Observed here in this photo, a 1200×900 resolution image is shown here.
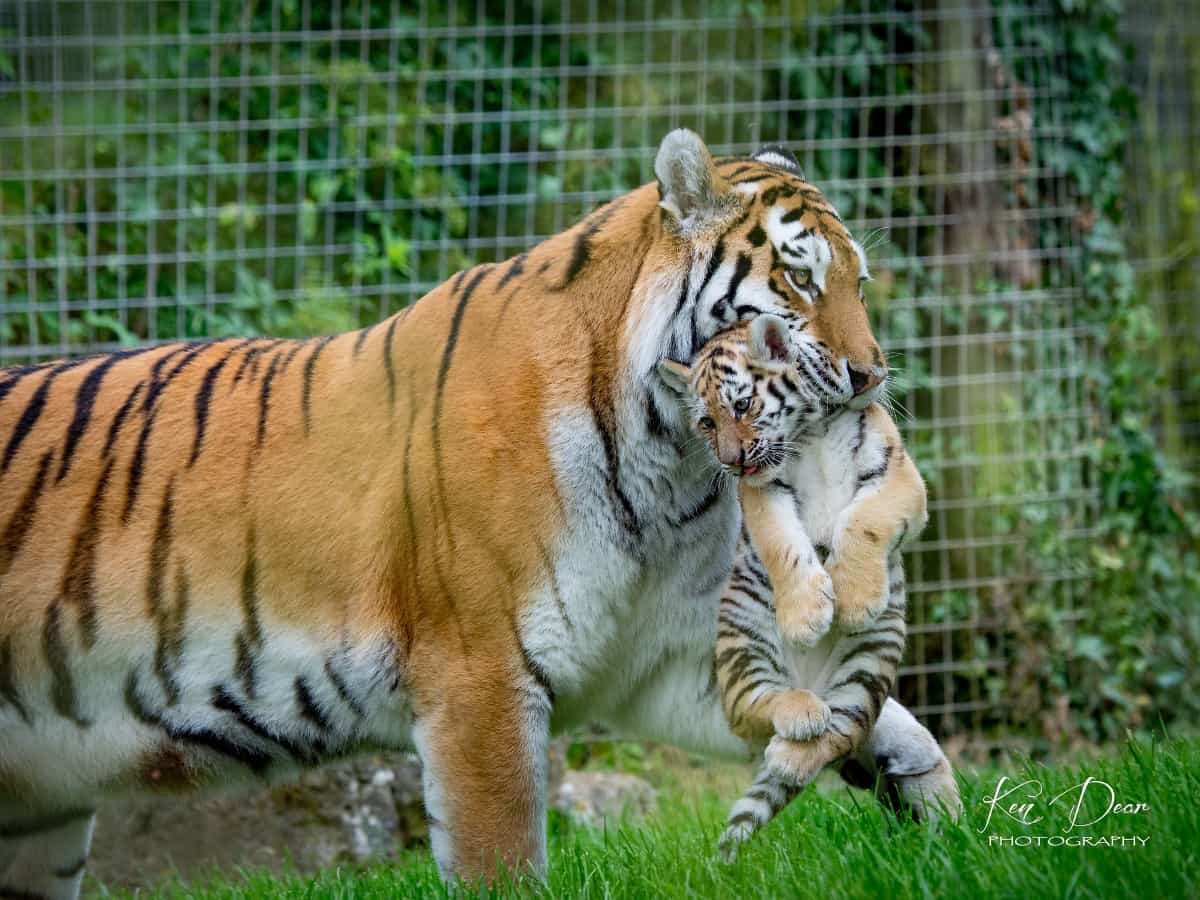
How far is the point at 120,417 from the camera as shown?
3.89m

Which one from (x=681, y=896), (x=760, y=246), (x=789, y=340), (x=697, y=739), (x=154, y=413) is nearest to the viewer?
(x=681, y=896)

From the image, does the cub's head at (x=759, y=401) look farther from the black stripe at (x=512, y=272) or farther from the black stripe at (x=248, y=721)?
the black stripe at (x=248, y=721)

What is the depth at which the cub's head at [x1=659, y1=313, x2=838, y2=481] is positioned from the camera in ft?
10.1

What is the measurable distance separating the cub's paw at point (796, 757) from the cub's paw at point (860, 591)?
25 cm

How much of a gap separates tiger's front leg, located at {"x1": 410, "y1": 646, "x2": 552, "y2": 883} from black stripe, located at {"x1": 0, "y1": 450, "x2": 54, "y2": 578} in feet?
3.99

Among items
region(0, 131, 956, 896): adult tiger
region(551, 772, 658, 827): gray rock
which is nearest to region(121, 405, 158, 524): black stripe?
region(0, 131, 956, 896): adult tiger

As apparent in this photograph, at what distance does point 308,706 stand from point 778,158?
1.87 meters

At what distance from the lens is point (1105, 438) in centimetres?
716

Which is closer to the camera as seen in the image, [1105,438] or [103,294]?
[103,294]

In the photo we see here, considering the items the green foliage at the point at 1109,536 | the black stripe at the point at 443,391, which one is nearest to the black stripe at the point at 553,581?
the black stripe at the point at 443,391

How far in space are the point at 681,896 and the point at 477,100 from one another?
15.7 ft

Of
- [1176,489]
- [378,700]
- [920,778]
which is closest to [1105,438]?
[1176,489]

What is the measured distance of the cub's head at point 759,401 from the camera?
10.1 feet

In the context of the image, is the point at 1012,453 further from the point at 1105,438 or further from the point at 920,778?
the point at 920,778
